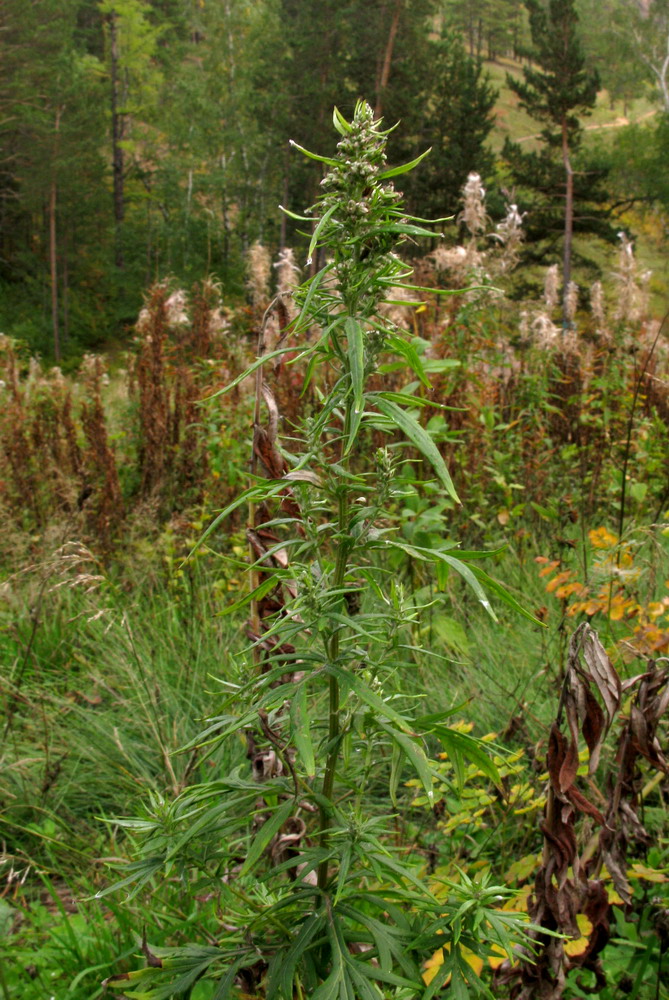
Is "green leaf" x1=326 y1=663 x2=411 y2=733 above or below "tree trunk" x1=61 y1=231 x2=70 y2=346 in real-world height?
above

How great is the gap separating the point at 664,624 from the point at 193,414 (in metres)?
3.48

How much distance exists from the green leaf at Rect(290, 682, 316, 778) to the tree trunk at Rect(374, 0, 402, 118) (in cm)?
2357

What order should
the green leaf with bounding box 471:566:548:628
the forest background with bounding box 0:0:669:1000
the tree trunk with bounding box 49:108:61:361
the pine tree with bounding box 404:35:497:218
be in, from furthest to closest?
the tree trunk with bounding box 49:108:61:361 → the pine tree with bounding box 404:35:497:218 → the forest background with bounding box 0:0:669:1000 → the green leaf with bounding box 471:566:548:628

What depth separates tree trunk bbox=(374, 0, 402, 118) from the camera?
22.1 metres

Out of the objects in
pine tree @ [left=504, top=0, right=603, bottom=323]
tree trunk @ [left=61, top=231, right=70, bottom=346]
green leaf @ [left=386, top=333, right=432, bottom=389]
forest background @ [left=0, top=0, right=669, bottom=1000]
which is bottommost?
tree trunk @ [left=61, top=231, right=70, bottom=346]

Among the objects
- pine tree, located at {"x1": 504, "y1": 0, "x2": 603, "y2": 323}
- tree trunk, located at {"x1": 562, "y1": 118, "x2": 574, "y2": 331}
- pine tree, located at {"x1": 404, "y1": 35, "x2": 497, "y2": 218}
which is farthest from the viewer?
pine tree, located at {"x1": 504, "y1": 0, "x2": 603, "y2": 323}

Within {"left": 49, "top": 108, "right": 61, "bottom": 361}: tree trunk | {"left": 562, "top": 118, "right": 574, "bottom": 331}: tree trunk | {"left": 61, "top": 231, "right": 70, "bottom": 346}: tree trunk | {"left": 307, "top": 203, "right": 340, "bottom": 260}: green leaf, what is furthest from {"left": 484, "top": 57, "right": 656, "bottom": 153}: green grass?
{"left": 307, "top": 203, "right": 340, "bottom": 260}: green leaf

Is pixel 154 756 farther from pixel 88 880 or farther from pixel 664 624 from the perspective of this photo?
pixel 664 624

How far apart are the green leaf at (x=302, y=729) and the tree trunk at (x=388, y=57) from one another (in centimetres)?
2357

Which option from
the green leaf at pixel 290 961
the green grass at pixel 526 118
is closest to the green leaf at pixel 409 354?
the green leaf at pixel 290 961

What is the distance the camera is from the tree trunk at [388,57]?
2211 cm

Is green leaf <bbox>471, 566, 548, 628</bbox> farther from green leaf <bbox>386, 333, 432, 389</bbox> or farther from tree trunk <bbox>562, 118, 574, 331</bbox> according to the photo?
tree trunk <bbox>562, 118, 574, 331</bbox>

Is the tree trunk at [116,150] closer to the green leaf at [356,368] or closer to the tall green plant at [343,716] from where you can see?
the tall green plant at [343,716]

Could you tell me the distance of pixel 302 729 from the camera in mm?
1057
